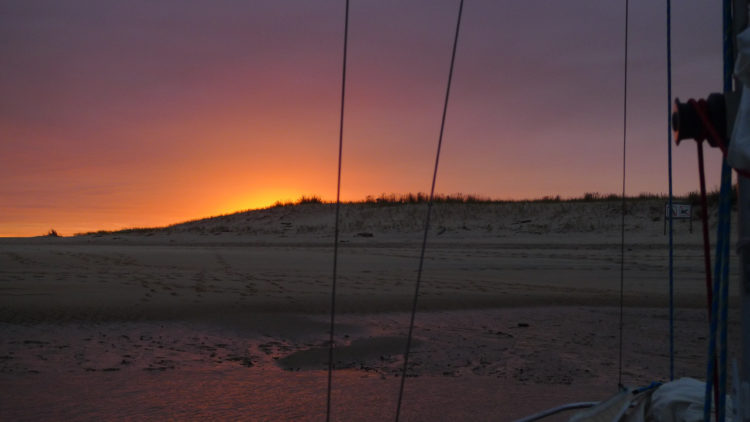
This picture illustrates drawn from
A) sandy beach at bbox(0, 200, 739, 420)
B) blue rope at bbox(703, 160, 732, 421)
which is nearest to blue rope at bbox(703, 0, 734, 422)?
blue rope at bbox(703, 160, 732, 421)

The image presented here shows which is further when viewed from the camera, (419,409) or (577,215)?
(577,215)

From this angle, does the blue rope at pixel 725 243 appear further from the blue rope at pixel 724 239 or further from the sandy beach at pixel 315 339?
the sandy beach at pixel 315 339

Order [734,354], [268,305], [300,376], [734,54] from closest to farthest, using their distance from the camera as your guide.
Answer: [734,54] < [300,376] < [734,354] < [268,305]

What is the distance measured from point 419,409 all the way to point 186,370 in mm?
1455

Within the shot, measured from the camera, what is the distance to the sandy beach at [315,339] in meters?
2.87

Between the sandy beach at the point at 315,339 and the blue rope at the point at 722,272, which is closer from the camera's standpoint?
the blue rope at the point at 722,272

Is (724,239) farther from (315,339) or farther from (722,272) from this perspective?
(315,339)

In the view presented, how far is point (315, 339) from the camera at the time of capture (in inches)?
175

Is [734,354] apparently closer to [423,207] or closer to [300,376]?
[300,376]

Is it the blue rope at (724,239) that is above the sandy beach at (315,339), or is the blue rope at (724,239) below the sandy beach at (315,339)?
above

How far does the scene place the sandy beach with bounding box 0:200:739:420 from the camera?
2.87 m

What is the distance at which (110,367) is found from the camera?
3.43 meters

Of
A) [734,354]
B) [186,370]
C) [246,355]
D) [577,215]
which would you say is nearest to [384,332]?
→ [246,355]

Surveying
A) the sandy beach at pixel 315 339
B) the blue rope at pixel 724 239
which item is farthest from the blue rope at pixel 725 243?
the sandy beach at pixel 315 339
